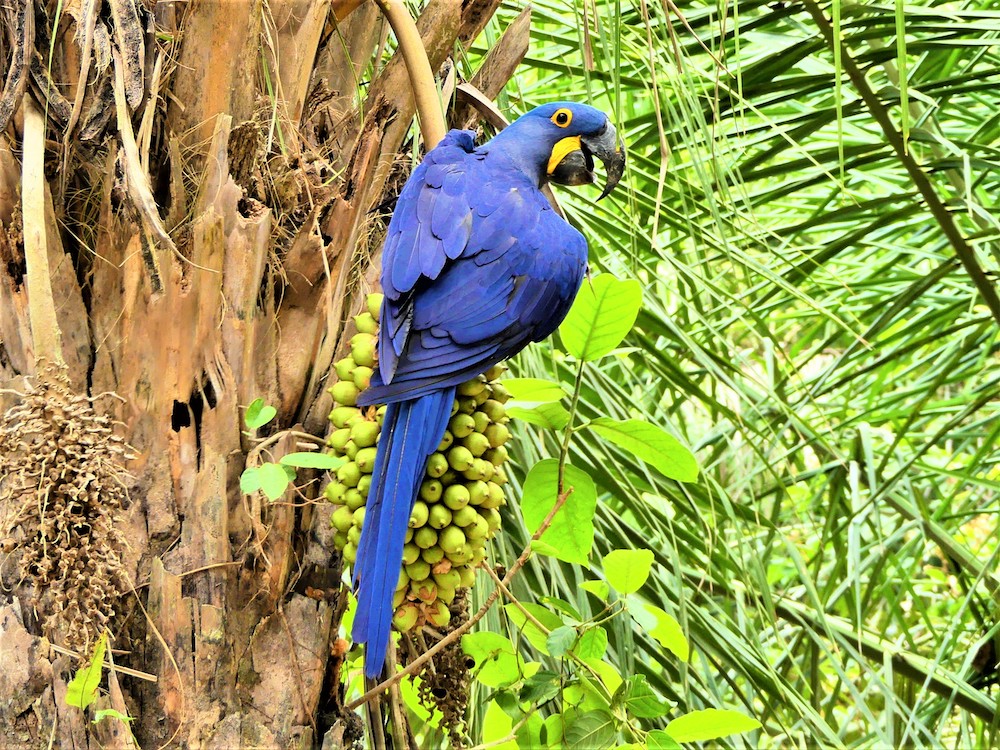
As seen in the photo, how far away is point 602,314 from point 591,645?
33 centimetres

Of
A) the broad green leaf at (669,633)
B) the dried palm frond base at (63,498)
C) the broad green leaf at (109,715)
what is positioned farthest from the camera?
the broad green leaf at (669,633)

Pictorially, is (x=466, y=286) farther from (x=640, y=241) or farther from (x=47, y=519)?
(x=640, y=241)

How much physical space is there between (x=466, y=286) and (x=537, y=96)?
1396mm

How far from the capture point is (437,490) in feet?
3.17

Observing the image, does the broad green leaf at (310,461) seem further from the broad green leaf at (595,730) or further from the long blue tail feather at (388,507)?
the broad green leaf at (595,730)

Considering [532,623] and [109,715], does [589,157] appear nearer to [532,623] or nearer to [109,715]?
[532,623]

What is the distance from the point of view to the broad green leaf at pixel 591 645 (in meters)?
0.99

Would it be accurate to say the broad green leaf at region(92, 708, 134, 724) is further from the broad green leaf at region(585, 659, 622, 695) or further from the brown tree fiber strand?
the broad green leaf at region(585, 659, 622, 695)

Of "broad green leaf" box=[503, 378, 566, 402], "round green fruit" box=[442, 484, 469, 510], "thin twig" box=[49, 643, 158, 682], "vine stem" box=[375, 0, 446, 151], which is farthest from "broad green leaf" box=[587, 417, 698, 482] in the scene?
"thin twig" box=[49, 643, 158, 682]

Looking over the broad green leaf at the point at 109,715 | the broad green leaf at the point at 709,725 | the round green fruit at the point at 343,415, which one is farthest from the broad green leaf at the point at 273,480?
the broad green leaf at the point at 709,725

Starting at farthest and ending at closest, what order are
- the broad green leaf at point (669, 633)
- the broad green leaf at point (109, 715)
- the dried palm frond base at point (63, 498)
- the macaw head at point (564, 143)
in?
the macaw head at point (564, 143), the broad green leaf at point (669, 633), the broad green leaf at point (109, 715), the dried palm frond base at point (63, 498)

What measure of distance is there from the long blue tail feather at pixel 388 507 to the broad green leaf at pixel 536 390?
8 cm

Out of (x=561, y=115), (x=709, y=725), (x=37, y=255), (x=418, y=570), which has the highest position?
(x=561, y=115)

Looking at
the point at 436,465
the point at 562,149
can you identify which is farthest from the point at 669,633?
the point at 562,149
